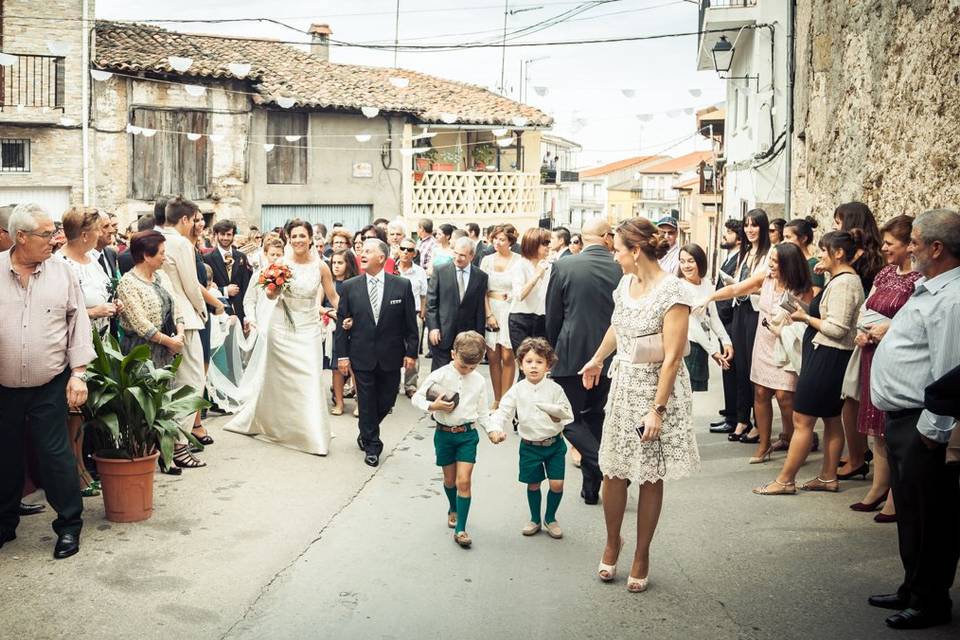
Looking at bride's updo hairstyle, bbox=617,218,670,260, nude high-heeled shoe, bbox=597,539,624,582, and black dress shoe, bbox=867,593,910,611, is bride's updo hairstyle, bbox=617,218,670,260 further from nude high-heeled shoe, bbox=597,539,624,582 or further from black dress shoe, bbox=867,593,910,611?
black dress shoe, bbox=867,593,910,611

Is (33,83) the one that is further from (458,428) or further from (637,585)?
(637,585)

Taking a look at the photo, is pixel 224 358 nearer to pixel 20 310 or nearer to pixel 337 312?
pixel 337 312

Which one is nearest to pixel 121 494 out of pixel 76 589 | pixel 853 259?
pixel 76 589

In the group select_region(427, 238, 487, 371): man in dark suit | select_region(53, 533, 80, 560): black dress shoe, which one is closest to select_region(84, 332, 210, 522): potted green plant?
select_region(53, 533, 80, 560): black dress shoe

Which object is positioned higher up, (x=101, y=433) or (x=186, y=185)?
(x=186, y=185)

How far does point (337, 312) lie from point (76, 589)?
14.1ft

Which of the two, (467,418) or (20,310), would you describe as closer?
(20,310)

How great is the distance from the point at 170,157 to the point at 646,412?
27.6m

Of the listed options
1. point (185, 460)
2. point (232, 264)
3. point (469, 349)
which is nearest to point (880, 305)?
point (469, 349)

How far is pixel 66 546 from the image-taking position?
247 inches

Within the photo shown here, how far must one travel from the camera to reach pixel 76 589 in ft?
18.7

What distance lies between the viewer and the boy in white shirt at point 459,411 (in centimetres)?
684

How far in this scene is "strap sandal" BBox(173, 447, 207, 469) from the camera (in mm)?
8648

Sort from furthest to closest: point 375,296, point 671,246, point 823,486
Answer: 1. point 671,246
2. point 375,296
3. point 823,486
